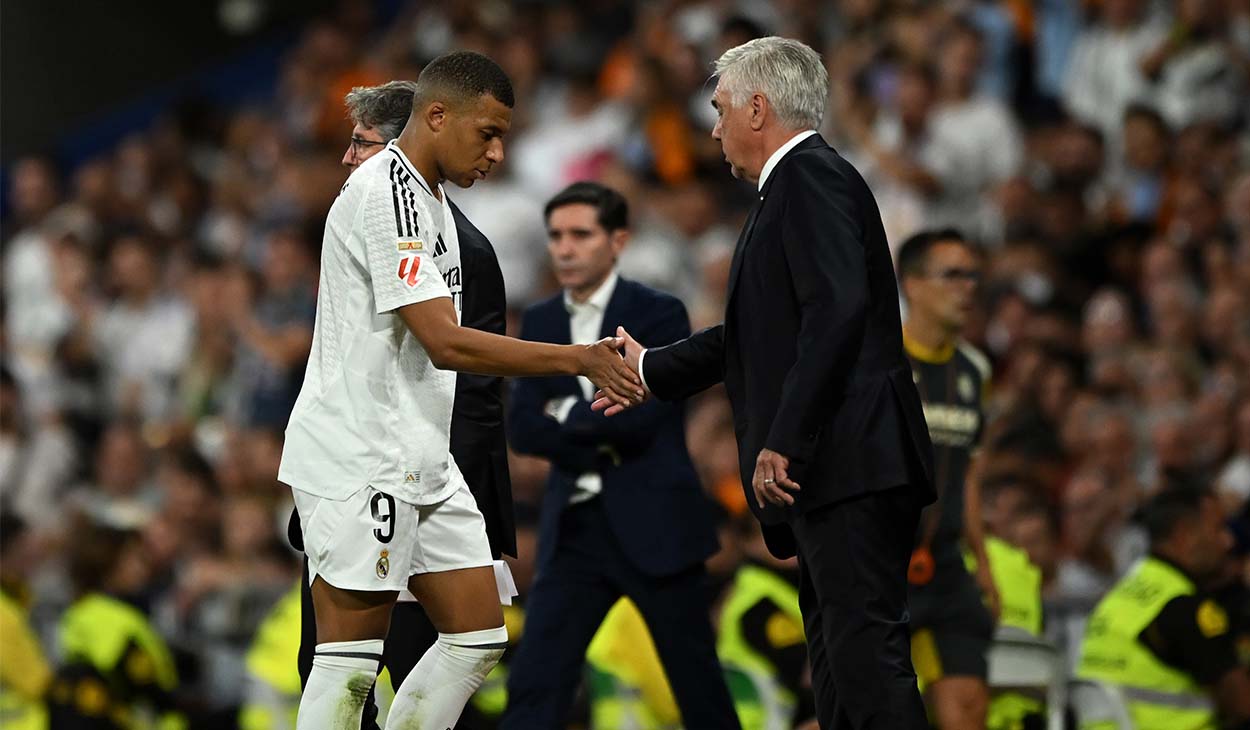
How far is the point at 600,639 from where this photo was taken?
320 inches

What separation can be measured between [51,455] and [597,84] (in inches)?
185

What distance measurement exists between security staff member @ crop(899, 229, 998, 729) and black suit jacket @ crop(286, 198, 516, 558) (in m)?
1.78

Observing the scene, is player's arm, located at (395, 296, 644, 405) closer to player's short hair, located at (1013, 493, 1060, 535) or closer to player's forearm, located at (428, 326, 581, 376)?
player's forearm, located at (428, 326, 581, 376)

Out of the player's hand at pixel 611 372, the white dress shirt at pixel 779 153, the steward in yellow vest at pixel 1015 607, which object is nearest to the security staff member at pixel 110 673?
the steward in yellow vest at pixel 1015 607

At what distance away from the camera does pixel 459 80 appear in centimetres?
504

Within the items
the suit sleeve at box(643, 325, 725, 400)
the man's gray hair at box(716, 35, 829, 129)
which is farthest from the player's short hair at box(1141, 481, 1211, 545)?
the man's gray hair at box(716, 35, 829, 129)

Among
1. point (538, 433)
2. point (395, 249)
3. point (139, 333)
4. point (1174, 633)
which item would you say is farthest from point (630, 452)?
point (139, 333)

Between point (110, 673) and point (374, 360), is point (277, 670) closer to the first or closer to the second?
point (110, 673)

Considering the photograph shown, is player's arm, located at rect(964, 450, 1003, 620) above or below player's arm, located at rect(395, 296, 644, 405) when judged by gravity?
below

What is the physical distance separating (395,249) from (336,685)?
45.3 inches

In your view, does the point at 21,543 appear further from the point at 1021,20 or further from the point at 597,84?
the point at 1021,20

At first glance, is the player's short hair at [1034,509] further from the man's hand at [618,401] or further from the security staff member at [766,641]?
the man's hand at [618,401]

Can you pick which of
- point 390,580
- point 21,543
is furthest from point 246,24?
point 390,580

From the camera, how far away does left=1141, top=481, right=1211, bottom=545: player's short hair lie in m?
7.24
